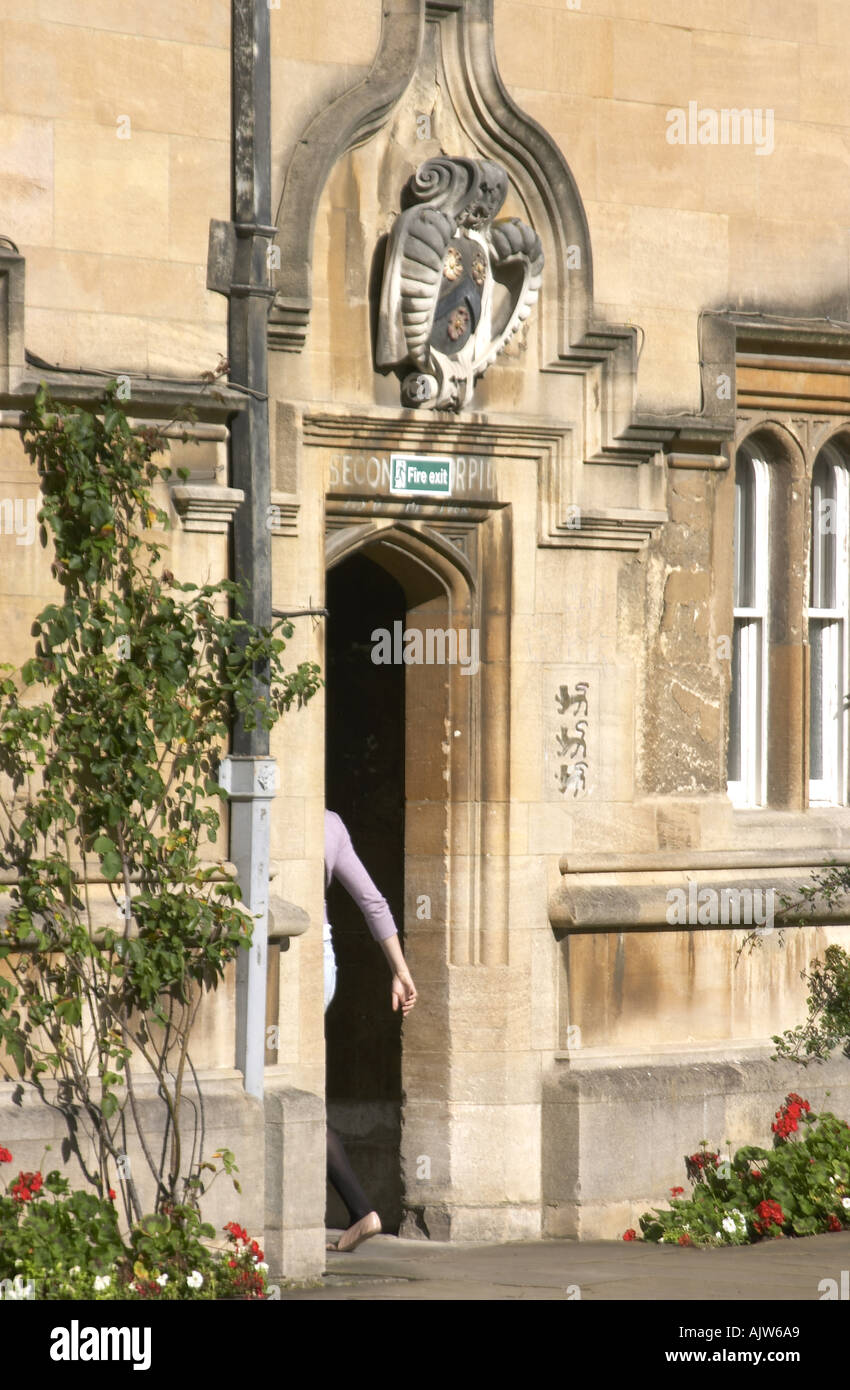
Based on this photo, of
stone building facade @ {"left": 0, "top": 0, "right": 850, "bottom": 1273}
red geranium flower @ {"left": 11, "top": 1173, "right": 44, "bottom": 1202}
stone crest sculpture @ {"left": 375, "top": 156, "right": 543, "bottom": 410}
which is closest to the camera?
red geranium flower @ {"left": 11, "top": 1173, "right": 44, "bottom": 1202}

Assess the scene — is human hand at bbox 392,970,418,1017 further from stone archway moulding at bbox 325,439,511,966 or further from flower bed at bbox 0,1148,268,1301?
flower bed at bbox 0,1148,268,1301

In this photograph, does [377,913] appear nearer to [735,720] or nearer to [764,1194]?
[764,1194]

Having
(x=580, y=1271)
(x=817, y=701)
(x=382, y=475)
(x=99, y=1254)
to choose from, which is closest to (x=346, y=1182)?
(x=580, y=1271)

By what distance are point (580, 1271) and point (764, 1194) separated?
4.36ft

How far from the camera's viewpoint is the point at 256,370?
871 centimetres

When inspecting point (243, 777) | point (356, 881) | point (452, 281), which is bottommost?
point (356, 881)

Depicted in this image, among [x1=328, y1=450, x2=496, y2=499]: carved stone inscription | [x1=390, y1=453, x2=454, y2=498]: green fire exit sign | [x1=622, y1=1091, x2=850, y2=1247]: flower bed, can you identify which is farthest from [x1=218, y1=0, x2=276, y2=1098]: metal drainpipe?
[x1=622, y1=1091, x2=850, y2=1247]: flower bed

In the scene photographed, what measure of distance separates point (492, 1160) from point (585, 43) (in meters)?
4.65

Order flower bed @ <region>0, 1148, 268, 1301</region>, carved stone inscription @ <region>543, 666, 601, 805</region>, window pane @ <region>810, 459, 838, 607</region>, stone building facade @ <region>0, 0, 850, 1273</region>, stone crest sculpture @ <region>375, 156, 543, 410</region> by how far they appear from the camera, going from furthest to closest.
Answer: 1. window pane @ <region>810, 459, 838, 607</region>
2. carved stone inscription @ <region>543, 666, 601, 805</region>
3. stone crest sculpture @ <region>375, 156, 543, 410</region>
4. stone building facade @ <region>0, 0, 850, 1273</region>
5. flower bed @ <region>0, 1148, 268, 1301</region>

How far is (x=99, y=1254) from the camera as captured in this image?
25.3 ft

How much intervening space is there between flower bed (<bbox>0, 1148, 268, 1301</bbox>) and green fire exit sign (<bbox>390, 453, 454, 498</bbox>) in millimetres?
2980

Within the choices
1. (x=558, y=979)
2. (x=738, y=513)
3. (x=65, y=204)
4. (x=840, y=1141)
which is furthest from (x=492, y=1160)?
(x=65, y=204)

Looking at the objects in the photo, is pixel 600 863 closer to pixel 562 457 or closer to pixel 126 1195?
pixel 562 457

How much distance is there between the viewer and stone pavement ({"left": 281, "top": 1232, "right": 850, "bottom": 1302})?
819cm
